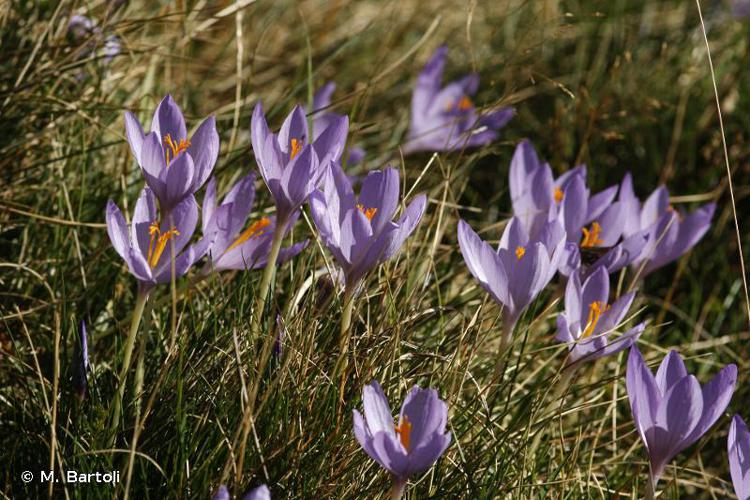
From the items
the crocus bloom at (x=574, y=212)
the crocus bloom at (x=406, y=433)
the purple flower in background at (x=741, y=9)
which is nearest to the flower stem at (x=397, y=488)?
the crocus bloom at (x=406, y=433)

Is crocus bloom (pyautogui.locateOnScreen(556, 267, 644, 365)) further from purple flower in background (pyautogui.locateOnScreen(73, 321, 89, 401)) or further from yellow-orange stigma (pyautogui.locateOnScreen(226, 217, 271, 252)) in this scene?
purple flower in background (pyautogui.locateOnScreen(73, 321, 89, 401))

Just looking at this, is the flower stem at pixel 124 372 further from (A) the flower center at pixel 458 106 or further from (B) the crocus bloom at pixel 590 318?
(A) the flower center at pixel 458 106

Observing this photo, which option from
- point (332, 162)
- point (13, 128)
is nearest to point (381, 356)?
point (332, 162)

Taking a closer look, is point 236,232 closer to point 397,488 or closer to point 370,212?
point 370,212

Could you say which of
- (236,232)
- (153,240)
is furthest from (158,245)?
(236,232)

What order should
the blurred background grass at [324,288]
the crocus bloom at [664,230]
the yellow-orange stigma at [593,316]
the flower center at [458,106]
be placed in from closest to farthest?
the blurred background grass at [324,288]
the yellow-orange stigma at [593,316]
the crocus bloom at [664,230]
the flower center at [458,106]

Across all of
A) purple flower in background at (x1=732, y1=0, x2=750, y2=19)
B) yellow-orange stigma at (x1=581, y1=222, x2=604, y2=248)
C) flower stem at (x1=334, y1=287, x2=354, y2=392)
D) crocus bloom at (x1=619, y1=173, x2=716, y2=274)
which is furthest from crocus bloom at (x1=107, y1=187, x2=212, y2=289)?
purple flower in background at (x1=732, y1=0, x2=750, y2=19)
